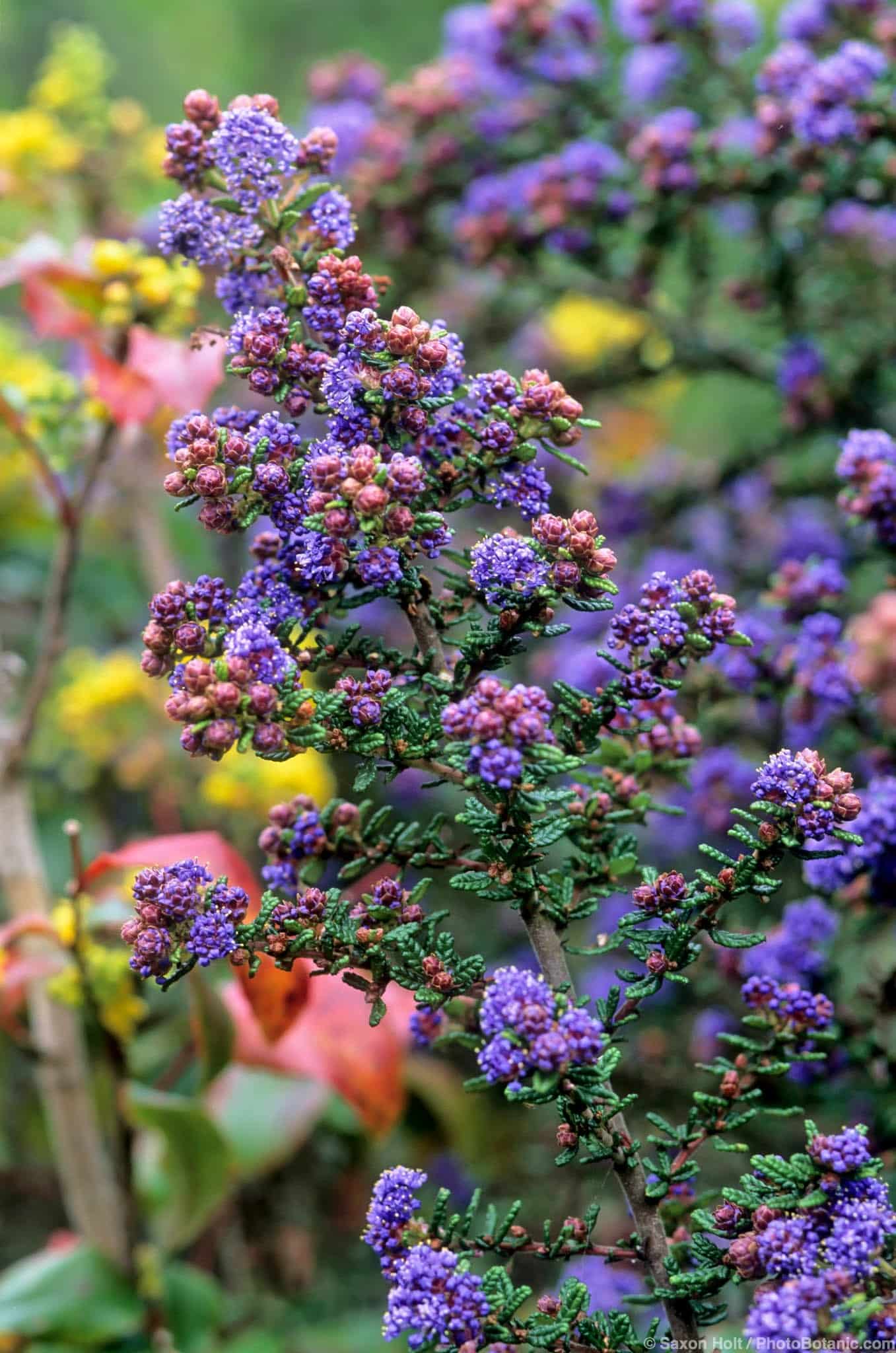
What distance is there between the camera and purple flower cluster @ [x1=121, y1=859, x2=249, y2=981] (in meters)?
0.51

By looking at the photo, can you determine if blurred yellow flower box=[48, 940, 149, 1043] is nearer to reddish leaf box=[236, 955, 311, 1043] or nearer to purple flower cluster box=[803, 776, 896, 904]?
reddish leaf box=[236, 955, 311, 1043]

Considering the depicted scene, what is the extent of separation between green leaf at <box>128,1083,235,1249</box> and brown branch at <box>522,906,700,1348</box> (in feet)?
1.46

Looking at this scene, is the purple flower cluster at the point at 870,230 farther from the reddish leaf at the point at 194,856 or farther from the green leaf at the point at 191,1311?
the green leaf at the point at 191,1311

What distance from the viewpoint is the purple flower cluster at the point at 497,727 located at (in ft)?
1.58

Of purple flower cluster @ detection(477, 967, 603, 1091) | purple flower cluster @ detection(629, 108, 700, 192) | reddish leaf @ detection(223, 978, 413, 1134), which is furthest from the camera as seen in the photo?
purple flower cluster @ detection(629, 108, 700, 192)

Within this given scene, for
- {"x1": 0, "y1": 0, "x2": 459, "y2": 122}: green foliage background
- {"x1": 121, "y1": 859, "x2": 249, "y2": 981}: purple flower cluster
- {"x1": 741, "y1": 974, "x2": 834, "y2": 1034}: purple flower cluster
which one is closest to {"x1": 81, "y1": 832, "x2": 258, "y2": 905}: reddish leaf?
{"x1": 121, "y1": 859, "x2": 249, "y2": 981}: purple flower cluster

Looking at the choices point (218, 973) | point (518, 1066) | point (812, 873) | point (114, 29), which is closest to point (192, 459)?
point (518, 1066)

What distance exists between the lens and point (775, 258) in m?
1.15

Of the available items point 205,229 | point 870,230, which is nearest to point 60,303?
point 205,229

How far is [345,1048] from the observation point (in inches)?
33.6

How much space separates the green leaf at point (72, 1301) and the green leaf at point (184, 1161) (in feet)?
0.20

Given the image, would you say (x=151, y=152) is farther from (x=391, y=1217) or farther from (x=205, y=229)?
(x=391, y=1217)

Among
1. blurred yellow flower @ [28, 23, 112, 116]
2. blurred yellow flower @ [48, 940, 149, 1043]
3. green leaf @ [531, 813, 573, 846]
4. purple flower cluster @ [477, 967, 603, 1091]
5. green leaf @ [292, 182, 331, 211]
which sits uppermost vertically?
blurred yellow flower @ [28, 23, 112, 116]

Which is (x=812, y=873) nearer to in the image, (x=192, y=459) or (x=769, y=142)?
(x=192, y=459)
